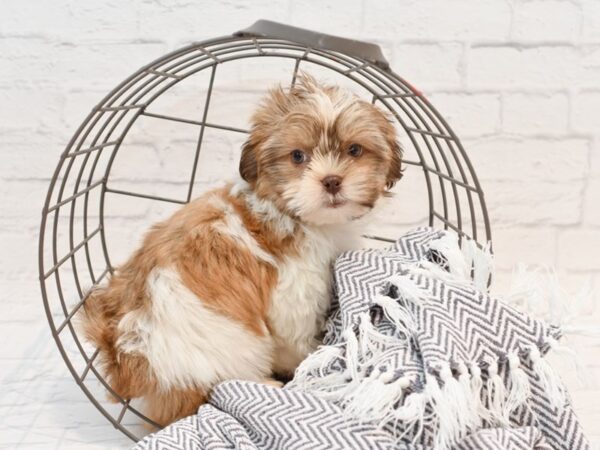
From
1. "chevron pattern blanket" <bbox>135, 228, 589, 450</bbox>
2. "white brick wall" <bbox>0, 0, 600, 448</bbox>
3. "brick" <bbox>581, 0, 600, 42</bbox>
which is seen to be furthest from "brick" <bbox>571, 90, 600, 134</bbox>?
"chevron pattern blanket" <bbox>135, 228, 589, 450</bbox>

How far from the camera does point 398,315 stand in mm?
1818

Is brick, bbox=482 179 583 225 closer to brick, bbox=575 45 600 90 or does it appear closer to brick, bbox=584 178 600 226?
brick, bbox=584 178 600 226

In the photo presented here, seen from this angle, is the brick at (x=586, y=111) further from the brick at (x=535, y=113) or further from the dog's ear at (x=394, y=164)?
the dog's ear at (x=394, y=164)

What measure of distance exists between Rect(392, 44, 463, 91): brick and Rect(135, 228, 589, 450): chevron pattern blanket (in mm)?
946

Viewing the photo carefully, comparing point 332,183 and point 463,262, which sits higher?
point 332,183

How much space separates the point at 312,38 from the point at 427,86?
3.51 ft

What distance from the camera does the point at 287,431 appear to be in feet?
5.59

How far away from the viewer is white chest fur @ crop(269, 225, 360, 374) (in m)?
1.95

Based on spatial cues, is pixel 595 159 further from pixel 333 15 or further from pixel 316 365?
pixel 316 365

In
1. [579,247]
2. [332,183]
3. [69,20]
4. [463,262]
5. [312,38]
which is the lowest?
[579,247]

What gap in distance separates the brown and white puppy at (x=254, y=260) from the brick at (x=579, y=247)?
116 centimetres

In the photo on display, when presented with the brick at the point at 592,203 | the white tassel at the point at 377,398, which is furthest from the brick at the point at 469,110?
the white tassel at the point at 377,398

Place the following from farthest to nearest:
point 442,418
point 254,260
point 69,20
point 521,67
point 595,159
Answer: point 595,159
point 521,67
point 69,20
point 254,260
point 442,418

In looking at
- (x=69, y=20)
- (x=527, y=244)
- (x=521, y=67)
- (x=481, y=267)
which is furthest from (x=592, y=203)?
(x=69, y=20)
